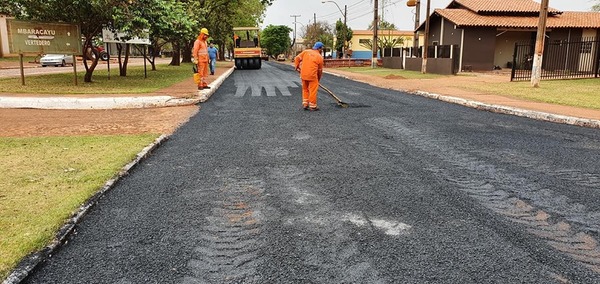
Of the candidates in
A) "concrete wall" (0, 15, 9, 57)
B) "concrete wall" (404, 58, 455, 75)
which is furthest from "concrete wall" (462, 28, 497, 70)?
"concrete wall" (0, 15, 9, 57)

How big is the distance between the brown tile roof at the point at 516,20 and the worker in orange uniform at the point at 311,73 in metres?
20.9

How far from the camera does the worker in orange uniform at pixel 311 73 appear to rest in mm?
10062

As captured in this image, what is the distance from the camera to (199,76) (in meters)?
13.9

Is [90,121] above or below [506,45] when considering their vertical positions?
below

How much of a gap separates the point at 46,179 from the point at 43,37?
1172cm

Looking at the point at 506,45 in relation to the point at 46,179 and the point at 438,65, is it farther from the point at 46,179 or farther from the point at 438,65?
the point at 46,179

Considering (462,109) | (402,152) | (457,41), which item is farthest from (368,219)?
(457,41)

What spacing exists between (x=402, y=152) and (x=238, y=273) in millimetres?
3775

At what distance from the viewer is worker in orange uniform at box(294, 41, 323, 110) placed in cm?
1006

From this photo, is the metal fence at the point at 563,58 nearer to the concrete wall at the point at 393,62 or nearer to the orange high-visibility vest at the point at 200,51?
the concrete wall at the point at 393,62

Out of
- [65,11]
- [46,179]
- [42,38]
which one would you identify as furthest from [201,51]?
[46,179]

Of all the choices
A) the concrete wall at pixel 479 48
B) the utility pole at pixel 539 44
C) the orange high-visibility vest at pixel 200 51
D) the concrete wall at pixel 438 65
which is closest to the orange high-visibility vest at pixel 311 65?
the orange high-visibility vest at pixel 200 51

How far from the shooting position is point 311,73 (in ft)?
32.9

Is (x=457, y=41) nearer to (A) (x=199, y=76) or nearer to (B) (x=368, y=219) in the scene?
(A) (x=199, y=76)
